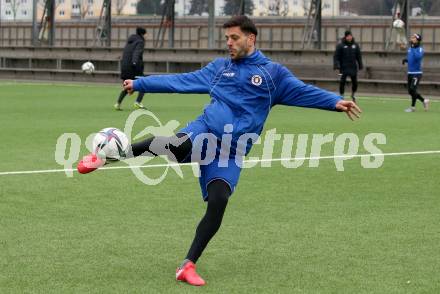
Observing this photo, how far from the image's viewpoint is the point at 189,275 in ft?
24.3

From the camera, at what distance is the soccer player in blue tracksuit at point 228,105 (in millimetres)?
7656

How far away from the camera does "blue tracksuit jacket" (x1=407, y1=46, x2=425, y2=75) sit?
27.9 metres

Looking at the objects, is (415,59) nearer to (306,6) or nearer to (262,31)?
(306,6)

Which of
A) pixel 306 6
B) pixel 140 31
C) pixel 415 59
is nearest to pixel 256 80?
pixel 140 31

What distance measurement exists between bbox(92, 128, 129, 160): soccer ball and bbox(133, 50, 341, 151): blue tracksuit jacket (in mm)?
508

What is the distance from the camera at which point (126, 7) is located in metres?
62.2

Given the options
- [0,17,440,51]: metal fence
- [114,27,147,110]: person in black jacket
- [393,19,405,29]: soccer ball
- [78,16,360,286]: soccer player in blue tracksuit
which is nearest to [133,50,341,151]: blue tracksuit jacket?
[78,16,360,286]: soccer player in blue tracksuit

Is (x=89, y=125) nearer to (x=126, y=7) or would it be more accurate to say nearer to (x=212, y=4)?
(x=212, y=4)

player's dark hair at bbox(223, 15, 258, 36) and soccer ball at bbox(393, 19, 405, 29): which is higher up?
player's dark hair at bbox(223, 15, 258, 36)

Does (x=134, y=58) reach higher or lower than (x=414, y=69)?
higher

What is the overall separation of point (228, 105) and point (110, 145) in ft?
2.88

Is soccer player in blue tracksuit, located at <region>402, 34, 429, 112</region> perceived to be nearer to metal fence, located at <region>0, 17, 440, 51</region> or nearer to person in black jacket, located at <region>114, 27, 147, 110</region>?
person in black jacket, located at <region>114, 27, 147, 110</region>

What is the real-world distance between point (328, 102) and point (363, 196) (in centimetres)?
411

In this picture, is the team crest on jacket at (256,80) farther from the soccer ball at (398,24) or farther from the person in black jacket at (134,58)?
the soccer ball at (398,24)
